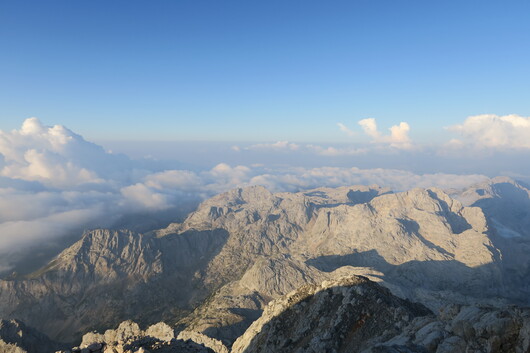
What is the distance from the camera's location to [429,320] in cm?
4862

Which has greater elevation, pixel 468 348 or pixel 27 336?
pixel 468 348

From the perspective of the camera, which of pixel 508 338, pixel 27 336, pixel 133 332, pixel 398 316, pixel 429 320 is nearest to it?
pixel 508 338

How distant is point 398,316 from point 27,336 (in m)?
178

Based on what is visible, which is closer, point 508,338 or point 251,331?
point 508,338

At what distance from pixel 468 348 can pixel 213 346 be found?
103577 mm

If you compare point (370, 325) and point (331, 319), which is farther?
point (331, 319)

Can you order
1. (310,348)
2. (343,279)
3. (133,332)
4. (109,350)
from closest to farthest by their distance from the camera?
(109,350), (310,348), (343,279), (133,332)

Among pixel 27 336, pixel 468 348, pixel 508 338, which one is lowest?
pixel 27 336

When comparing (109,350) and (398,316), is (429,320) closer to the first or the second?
(398,316)

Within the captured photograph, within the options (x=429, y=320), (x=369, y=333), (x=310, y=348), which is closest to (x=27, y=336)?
(x=310, y=348)

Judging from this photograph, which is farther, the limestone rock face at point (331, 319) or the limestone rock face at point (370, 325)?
the limestone rock face at point (331, 319)

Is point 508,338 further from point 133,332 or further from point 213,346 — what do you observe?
point 133,332

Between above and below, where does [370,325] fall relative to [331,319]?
above

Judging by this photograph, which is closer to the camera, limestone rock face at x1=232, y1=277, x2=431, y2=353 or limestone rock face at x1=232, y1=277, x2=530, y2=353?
limestone rock face at x1=232, y1=277, x2=530, y2=353
